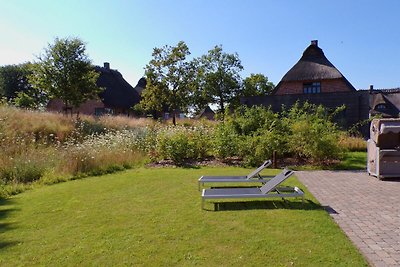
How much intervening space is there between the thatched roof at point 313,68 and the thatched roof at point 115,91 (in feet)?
65.1

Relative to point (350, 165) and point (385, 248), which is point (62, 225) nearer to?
point (385, 248)

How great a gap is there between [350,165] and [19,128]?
14.6m

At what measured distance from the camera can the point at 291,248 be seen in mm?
4109

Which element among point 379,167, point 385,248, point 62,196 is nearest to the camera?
point 385,248

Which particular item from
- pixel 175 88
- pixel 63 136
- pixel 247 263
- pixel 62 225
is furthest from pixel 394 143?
pixel 175 88

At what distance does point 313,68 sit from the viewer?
106ft

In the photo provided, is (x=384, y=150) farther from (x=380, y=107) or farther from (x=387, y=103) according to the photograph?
(x=387, y=103)

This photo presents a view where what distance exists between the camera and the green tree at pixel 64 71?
1911cm

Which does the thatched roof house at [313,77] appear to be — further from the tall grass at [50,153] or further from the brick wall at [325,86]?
the tall grass at [50,153]

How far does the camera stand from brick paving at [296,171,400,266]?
13.5 feet

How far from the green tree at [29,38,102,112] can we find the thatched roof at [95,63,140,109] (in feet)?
57.3

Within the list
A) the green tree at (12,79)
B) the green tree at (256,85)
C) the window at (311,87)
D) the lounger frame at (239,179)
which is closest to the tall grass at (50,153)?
the lounger frame at (239,179)

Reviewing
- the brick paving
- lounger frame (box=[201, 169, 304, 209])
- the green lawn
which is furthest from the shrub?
lounger frame (box=[201, 169, 304, 209])

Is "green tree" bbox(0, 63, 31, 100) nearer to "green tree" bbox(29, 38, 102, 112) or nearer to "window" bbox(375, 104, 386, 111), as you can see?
"green tree" bbox(29, 38, 102, 112)
